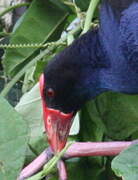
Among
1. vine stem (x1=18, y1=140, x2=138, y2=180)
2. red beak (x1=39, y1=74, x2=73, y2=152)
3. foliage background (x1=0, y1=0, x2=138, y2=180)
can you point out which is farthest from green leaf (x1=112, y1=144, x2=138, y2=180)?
red beak (x1=39, y1=74, x2=73, y2=152)

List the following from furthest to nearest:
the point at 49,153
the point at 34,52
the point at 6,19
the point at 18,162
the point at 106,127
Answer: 1. the point at 6,19
2. the point at 34,52
3. the point at 106,127
4. the point at 49,153
5. the point at 18,162

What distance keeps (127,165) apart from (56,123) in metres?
0.45

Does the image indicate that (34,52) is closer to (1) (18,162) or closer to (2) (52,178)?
(2) (52,178)

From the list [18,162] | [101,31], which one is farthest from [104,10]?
[18,162]

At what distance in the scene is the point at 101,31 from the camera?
1.13 m

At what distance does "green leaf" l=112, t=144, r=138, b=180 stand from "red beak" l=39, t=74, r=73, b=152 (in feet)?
0.83

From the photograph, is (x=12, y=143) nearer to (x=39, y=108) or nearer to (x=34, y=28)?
(x=39, y=108)

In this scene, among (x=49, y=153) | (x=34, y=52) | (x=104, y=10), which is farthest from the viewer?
(x=34, y=52)

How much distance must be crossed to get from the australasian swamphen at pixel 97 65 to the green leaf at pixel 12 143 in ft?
1.12

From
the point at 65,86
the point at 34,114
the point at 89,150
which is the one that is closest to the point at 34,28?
the point at 65,86

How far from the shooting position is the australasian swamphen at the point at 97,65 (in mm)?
1104

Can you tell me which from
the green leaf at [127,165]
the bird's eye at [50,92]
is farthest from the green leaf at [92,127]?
the green leaf at [127,165]

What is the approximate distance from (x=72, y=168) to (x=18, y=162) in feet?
0.79

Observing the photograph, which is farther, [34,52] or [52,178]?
[34,52]
